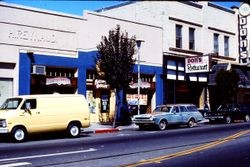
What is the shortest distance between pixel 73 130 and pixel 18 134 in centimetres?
286

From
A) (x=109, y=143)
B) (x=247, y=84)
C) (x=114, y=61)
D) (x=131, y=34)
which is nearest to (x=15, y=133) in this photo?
(x=109, y=143)

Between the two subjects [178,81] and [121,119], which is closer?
[121,119]

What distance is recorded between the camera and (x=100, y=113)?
27328mm

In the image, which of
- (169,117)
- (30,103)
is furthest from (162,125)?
(30,103)

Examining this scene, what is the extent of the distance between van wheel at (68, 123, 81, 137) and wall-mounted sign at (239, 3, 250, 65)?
22.9m

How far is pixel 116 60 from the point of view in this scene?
23312mm

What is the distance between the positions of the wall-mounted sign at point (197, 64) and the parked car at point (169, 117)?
22.1 feet

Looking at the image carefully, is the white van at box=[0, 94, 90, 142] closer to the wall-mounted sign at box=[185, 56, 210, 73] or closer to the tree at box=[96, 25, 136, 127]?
A: the tree at box=[96, 25, 136, 127]

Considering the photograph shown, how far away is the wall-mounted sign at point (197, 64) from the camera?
31355 millimetres

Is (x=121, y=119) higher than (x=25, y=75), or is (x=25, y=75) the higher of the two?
(x=25, y=75)

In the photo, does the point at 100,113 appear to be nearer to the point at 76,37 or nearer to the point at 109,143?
the point at 76,37

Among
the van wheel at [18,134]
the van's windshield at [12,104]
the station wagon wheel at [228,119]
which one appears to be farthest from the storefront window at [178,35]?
the van wheel at [18,134]

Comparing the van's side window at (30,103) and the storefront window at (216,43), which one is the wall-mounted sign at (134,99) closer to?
the storefront window at (216,43)

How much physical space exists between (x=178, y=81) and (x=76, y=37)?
36.0 feet
